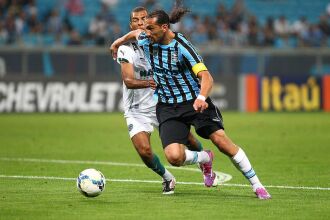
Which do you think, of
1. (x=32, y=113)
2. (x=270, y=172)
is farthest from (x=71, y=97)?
(x=270, y=172)

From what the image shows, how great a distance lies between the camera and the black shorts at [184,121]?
9445 mm

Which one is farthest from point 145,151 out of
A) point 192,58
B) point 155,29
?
point 155,29

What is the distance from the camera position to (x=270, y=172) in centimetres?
1233

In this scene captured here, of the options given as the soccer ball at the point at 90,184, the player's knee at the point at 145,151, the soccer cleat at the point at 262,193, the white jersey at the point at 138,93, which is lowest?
the soccer cleat at the point at 262,193

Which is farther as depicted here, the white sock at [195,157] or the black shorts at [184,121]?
the white sock at [195,157]

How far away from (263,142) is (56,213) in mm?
10233

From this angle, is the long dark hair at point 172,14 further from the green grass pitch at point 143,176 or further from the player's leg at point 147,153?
the green grass pitch at point 143,176

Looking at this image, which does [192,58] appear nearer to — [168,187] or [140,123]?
[140,123]

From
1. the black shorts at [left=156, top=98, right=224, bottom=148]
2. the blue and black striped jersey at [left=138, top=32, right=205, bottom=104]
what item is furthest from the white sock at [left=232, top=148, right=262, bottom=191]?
the blue and black striped jersey at [left=138, top=32, right=205, bottom=104]

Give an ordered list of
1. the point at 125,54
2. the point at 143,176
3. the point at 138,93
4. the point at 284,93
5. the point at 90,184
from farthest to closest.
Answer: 1. the point at 284,93
2. the point at 143,176
3. the point at 138,93
4. the point at 125,54
5. the point at 90,184

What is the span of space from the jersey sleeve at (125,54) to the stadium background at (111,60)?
16336 millimetres

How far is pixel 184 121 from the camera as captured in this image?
9680 mm

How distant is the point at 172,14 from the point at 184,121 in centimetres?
121

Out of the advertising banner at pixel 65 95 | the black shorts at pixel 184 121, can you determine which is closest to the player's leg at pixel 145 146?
the black shorts at pixel 184 121
